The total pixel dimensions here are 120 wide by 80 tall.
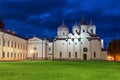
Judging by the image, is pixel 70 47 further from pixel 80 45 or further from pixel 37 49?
pixel 37 49

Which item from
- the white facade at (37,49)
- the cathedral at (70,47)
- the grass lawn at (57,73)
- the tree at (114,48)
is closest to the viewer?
the grass lawn at (57,73)

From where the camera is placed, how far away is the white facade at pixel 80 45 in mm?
93688

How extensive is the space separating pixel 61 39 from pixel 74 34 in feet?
19.5

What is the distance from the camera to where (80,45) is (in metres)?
94.8

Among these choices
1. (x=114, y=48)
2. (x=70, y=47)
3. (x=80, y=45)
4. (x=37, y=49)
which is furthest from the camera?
(x=114, y=48)

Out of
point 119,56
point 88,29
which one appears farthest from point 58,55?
point 119,56

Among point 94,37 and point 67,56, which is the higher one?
point 94,37

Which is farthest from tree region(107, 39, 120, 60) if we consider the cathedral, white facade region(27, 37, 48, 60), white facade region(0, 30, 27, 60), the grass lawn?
the grass lawn

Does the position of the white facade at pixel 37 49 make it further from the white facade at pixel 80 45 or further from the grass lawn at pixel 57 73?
the grass lawn at pixel 57 73

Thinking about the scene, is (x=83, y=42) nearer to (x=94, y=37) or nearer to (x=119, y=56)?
(x=94, y=37)

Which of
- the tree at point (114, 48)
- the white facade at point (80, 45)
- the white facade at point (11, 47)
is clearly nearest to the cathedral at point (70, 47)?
the white facade at point (80, 45)

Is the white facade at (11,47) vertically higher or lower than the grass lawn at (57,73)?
higher

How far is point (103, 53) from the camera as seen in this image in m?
95.4

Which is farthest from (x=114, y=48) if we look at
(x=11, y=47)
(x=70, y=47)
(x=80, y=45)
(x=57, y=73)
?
(x=57, y=73)
